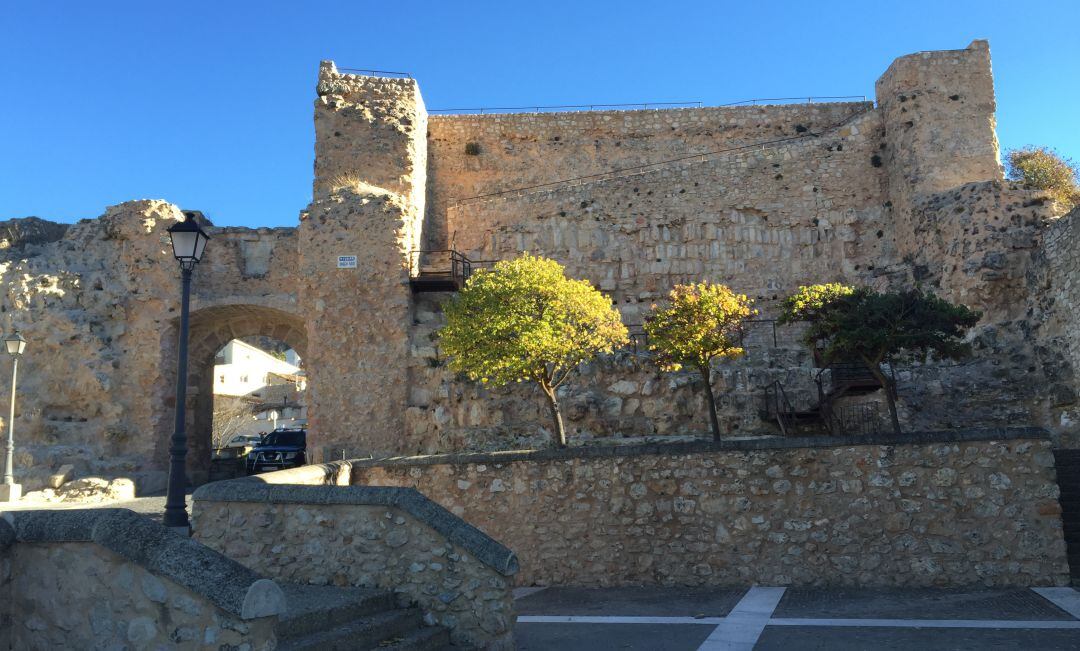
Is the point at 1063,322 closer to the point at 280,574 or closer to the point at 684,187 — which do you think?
the point at 684,187

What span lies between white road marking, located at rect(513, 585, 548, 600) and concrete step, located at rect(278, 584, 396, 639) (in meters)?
3.28

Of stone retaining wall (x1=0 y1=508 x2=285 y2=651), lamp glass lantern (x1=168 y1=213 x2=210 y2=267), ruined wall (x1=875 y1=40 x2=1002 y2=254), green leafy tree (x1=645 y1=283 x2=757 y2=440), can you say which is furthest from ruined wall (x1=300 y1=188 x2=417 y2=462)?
ruined wall (x1=875 y1=40 x2=1002 y2=254)

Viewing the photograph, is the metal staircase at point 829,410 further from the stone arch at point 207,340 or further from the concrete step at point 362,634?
the stone arch at point 207,340

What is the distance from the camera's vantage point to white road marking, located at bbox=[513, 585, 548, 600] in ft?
31.7

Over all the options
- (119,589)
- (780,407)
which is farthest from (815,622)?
(780,407)

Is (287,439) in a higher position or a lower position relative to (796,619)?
higher

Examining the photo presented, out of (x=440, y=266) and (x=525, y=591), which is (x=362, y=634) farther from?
(x=440, y=266)

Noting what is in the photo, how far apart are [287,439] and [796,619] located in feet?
50.0

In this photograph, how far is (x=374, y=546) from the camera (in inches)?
271

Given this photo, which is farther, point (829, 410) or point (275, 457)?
point (275, 457)

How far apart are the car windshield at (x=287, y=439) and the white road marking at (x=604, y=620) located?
12876 mm

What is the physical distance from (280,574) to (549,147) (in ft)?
56.9

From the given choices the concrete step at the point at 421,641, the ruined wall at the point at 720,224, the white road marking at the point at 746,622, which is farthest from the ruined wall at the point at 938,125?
the concrete step at the point at 421,641

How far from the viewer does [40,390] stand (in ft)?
57.2
